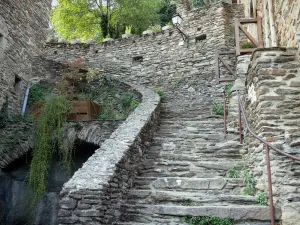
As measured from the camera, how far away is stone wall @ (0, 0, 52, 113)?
8406mm

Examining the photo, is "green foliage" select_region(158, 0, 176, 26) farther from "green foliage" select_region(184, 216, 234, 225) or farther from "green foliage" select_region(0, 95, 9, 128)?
"green foliage" select_region(184, 216, 234, 225)

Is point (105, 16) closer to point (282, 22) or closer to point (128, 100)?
point (128, 100)

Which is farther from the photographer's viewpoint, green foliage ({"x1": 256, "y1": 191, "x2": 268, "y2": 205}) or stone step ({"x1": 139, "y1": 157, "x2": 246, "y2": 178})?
stone step ({"x1": 139, "y1": 157, "x2": 246, "y2": 178})

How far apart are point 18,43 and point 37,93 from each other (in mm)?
1605

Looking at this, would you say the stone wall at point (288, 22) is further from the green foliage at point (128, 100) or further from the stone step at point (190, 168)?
the green foliage at point (128, 100)

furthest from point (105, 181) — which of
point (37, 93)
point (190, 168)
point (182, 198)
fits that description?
point (37, 93)

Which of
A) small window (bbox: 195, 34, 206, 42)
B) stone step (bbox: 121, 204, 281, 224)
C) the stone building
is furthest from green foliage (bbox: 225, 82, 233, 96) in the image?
stone step (bbox: 121, 204, 281, 224)

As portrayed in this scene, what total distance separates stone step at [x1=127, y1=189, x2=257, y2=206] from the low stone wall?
0.72 ft

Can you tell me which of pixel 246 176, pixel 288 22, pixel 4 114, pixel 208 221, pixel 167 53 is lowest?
pixel 208 221

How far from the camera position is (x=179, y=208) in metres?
3.80

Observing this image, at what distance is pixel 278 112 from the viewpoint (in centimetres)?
393

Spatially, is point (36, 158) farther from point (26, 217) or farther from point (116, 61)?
point (116, 61)

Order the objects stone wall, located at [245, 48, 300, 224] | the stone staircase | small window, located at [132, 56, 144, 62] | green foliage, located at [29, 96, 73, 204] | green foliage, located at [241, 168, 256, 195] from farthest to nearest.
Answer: small window, located at [132, 56, 144, 62]
green foliage, located at [29, 96, 73, 204]
green foliage, located at [241, 168, 256, 195]
the stone staircase
stone wall, located at [245, 48, 300, 224]

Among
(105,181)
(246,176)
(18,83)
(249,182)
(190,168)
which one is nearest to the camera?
(105,181)
